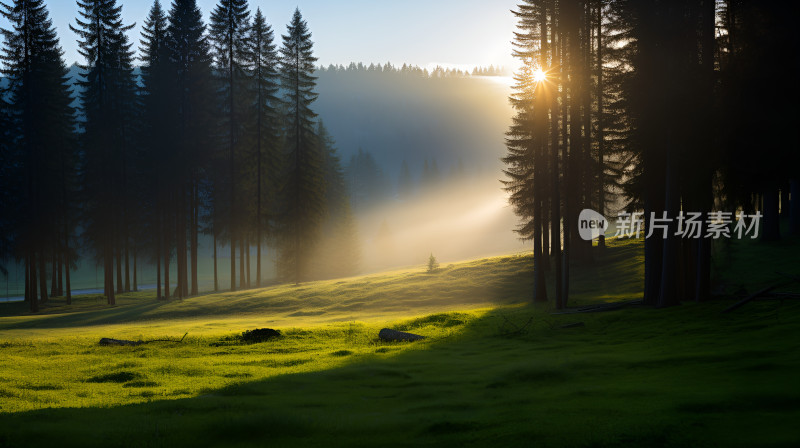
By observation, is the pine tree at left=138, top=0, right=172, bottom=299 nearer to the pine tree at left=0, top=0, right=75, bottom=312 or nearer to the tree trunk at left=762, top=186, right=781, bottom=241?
the pine tree at left=0, top=0, right=75, bottom=312

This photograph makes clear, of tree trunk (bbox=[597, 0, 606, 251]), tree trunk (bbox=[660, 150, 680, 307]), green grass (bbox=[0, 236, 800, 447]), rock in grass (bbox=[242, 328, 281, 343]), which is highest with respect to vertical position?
tree trunk (bbox=[597, 0, 606, 251])

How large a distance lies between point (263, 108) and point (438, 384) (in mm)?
40014

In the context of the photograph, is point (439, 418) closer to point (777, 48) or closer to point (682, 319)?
point (682, 319)

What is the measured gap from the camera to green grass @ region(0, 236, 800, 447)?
7.87 metres

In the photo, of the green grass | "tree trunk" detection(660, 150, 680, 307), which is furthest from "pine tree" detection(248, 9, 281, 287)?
"tree trunk" detection(660, 150, 680, 307)

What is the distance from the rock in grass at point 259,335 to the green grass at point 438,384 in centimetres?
73

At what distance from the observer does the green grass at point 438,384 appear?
7871 mm

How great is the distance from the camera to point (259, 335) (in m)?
20.4

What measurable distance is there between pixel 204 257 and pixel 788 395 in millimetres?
116355

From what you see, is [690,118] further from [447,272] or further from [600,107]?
[447,272]

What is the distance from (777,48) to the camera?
63.7ft

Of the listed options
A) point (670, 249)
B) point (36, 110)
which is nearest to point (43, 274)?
point (36, 110)

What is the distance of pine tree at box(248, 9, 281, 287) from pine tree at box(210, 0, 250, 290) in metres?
1.05

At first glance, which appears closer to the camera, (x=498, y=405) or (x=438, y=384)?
(x=498, y=405)
